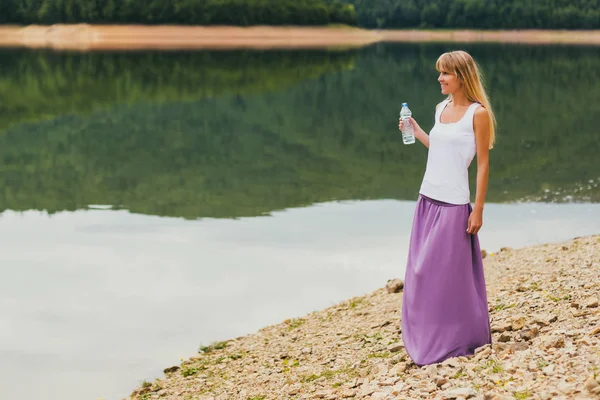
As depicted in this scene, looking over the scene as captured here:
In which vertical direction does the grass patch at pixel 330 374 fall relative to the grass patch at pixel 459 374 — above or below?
below

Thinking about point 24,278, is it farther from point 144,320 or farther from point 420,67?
point 420,67

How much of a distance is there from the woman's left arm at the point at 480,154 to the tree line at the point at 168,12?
115m

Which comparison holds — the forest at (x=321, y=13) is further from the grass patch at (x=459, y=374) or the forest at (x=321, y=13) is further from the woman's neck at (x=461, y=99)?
the grass patch at (x=459, y=374)

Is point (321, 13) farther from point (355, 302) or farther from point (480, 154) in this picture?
point (480, 154)

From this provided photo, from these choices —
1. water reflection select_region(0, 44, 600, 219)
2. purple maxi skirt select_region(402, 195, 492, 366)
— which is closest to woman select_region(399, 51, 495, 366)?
purple maxi skirt select_region(402, 195, 492, 366)

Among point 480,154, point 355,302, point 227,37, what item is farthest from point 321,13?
→ point 480,154

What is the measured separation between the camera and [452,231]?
635 cm

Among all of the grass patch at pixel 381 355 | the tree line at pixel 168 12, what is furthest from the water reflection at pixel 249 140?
the tree line at pixel 168 12

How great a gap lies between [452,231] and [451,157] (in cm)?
52

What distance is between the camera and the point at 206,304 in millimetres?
10789

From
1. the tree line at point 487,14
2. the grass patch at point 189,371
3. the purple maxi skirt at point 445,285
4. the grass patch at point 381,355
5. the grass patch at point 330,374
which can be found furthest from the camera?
the tree line at point 487,14

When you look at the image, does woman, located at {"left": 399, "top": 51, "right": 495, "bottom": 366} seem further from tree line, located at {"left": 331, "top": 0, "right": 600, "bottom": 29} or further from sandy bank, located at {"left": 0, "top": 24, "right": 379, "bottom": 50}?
tree line, located at {"left": 331, "top": 0, "right": 600, "bottom": 29}

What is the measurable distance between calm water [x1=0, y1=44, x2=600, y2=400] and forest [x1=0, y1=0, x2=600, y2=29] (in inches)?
3219

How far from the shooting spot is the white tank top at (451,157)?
6223 millimetres
